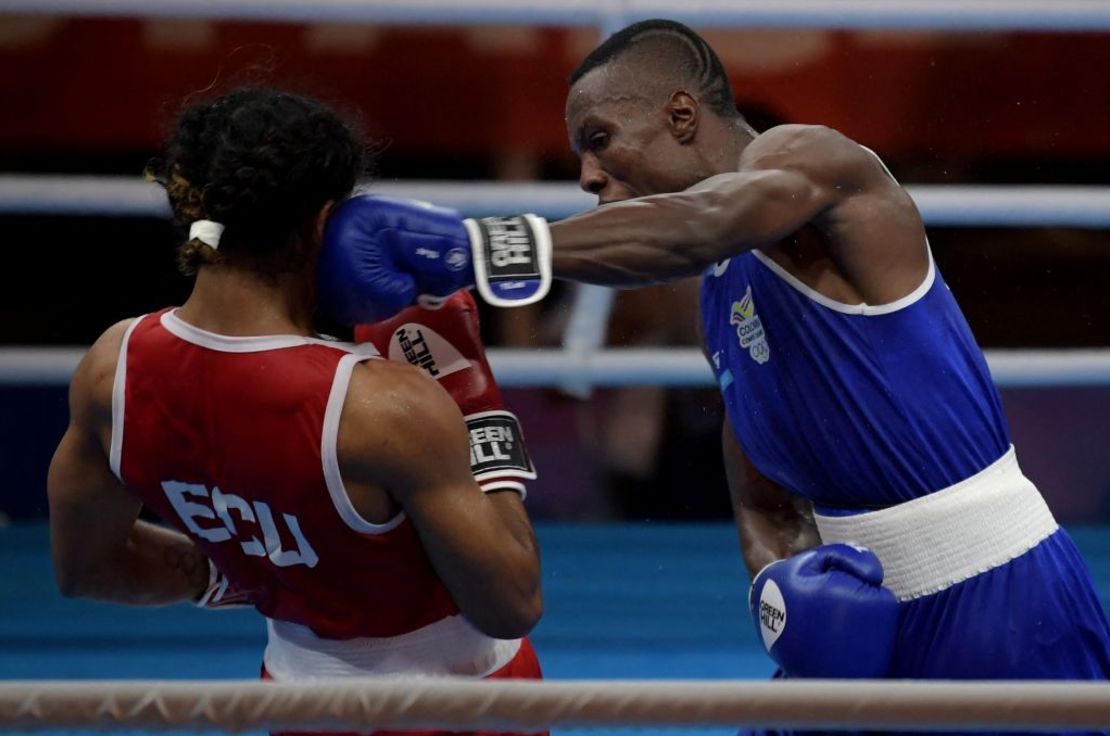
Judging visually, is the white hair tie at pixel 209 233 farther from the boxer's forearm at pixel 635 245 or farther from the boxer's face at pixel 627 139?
the boxer's face at pixel 627 139

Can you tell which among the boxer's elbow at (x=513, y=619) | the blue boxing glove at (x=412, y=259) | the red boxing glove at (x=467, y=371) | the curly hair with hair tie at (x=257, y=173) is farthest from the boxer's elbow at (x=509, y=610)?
the curly hair with hair tie at (x=257, y=173)

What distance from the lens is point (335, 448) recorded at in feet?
5.05

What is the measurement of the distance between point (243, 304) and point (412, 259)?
0.19m

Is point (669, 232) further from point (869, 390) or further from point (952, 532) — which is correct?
point (952, 532)

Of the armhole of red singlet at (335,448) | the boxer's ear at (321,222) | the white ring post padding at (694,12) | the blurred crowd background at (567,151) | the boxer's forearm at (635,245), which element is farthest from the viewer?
the blurred crowd background at (567,151)

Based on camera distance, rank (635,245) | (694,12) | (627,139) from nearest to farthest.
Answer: (635,245) < (627,139) < (694,12)

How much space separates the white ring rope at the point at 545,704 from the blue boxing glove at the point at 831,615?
1.77 feet

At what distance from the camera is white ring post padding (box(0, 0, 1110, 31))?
11.3 ft

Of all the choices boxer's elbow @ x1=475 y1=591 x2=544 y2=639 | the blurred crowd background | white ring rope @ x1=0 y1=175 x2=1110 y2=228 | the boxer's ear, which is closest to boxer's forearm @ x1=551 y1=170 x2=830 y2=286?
the boxer's ear

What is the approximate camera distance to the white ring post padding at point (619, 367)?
→ 3.50 metres

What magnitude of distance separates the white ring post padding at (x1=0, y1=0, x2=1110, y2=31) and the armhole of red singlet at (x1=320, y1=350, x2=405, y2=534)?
2047mm

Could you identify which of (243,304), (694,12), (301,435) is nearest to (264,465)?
(301,435)

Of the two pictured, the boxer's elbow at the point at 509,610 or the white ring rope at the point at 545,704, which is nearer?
the white ring rope at the point at 545,704

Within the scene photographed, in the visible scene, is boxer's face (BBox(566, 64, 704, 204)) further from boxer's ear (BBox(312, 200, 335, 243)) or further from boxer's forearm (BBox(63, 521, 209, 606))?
boxer's forearm (BBox(63, 521, 209, 606))
